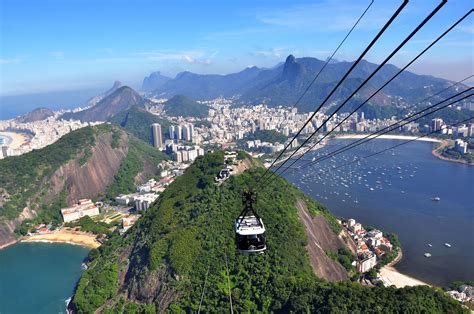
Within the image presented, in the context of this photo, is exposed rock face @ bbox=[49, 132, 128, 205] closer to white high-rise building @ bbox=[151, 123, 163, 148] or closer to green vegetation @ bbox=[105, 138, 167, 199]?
green vegetation @ bbox=[105, 138, 167, 199]

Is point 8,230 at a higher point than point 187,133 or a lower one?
lower

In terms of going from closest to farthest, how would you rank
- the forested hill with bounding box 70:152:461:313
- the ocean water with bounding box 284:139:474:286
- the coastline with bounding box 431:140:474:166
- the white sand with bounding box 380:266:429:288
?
the forested hill with bounding box 70:152:461:313
the white sand with bounding box 380:266:429:288
the ocean water with bounding box 284:139:474:286
the coastline with bounding box 431:140:474:166

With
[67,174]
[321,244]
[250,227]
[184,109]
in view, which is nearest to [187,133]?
[67,174]

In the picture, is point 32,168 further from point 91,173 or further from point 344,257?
point 344,257

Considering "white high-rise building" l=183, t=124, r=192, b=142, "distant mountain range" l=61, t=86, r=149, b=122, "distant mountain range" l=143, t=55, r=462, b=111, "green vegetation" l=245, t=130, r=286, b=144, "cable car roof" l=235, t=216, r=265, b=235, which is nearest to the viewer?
"cable car roof" l=235, t=216, r=265, b=235

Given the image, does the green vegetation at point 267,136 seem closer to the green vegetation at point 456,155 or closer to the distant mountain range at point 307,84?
the green vegetation at point 456,155

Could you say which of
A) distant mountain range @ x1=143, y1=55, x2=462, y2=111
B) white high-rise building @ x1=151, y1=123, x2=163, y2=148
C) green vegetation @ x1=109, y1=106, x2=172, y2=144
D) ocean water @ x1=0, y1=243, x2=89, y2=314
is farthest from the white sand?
distant mountain range @ x1=143, y1=55, x2=462, y2=111

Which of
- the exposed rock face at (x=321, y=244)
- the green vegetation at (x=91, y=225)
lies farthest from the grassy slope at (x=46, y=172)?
the exposed rock face at (x=321, y=244)
